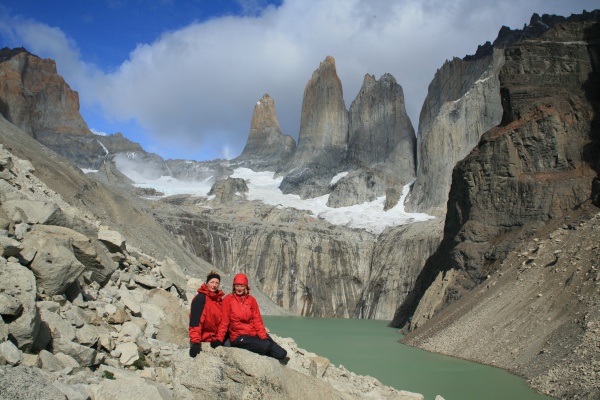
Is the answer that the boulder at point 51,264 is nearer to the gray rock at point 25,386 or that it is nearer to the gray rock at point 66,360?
the gray rock at point 66,360

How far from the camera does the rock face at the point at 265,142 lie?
455 ft

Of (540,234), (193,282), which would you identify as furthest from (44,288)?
(540,234)

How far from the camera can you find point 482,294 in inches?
1240

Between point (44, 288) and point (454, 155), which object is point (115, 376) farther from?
point (454, 155)

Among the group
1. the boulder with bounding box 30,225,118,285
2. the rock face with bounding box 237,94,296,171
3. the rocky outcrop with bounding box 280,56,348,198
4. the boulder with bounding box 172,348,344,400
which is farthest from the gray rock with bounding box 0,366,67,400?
the rock face with bounding box 237,94,296,171

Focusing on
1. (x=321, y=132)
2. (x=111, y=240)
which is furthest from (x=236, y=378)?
(x=321, y=132)

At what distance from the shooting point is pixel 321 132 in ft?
383

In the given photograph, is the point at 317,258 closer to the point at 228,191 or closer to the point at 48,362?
the point at 228,191

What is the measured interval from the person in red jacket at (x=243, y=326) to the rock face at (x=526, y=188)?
20.7 metres

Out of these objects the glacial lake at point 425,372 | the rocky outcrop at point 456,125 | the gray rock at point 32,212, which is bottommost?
the glacial lake at point 425,372

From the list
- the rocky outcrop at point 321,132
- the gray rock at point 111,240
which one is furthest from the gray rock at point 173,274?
the rocky outcrop at point 321,132

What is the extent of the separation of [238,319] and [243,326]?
110 millimetres

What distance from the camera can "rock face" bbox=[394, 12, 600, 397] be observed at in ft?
96.5

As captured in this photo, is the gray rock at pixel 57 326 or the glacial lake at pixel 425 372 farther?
the glacial lake at pixel 425 372
